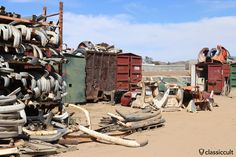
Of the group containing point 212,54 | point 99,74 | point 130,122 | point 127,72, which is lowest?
point 130,122

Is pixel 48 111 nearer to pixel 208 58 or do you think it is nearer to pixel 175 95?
pixel 175 95

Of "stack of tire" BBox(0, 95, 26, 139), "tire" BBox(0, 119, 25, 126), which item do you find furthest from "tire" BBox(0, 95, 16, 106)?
Answer: "tire" BBox(0, 119, 25, 126)

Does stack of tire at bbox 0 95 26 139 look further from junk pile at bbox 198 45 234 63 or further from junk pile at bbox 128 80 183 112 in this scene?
junk pile at bbox 198 45 234 63

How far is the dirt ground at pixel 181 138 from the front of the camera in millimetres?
7106

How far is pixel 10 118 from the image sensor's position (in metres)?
6.86

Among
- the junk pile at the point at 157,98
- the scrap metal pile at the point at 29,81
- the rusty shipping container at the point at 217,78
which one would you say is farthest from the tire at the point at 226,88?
the scrap metal pile at the point at 29,81

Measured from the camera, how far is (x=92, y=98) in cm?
1645

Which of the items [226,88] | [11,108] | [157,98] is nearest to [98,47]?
[157,98]

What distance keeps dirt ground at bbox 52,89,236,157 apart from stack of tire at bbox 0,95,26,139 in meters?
0.95

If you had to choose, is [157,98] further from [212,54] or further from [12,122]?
[212,54]

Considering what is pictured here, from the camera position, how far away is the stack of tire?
21.8ft

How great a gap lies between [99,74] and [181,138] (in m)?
9.00

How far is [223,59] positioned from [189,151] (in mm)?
17603

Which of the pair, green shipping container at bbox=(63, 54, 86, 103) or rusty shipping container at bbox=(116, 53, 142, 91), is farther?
rusty shipping container at bbox=(116, 53, 142, 91)
